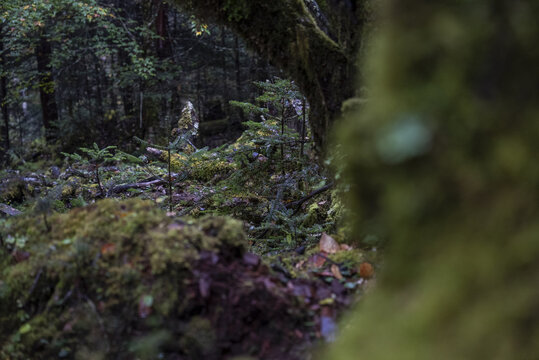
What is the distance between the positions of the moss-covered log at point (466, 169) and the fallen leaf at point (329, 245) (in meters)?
1.31

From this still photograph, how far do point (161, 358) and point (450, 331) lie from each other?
1309 mm

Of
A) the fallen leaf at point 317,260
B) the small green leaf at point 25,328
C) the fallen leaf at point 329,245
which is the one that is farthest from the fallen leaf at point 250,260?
the small green leaf at point 25,328

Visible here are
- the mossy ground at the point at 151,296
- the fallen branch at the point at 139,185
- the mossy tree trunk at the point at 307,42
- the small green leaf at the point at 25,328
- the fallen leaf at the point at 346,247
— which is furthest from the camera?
the fallen branch at the point at 139,185

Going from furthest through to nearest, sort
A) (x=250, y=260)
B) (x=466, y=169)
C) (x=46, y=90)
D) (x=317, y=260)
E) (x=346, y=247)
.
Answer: (x=46, y=90)
(x=346, y=247)
(x=317, y=260)
(x=250, y=260)
(x=466, y=169)

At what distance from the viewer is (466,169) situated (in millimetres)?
1092

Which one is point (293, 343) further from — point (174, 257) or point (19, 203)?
point (19, 203)

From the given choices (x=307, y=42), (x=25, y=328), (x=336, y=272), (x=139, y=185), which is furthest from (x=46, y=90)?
(x=336, y=272)

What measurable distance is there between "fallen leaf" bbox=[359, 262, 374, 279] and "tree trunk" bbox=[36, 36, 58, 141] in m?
14.5

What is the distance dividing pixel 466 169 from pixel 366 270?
4.07 feet

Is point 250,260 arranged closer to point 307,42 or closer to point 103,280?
point 103,280

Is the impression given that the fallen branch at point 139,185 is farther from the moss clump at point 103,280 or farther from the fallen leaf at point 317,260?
the fallen leaf at point 317,260

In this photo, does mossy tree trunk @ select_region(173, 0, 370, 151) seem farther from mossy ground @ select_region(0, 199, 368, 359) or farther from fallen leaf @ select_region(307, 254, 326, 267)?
mossy ground @ select_region(0, 199, 368, 359)

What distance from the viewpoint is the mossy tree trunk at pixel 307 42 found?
8.65 ft

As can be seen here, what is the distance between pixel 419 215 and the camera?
3.84ft
